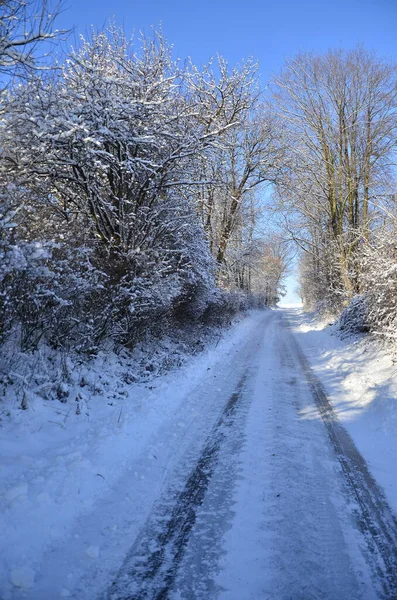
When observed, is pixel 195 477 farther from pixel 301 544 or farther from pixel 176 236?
pixel 176 236

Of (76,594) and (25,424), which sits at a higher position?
(25,424)

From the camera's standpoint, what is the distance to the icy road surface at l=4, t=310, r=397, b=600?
237 cm

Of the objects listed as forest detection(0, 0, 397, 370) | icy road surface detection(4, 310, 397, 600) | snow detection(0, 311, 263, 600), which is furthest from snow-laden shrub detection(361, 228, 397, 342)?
snow detection(0, 311, 263, 600)

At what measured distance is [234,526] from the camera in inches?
117

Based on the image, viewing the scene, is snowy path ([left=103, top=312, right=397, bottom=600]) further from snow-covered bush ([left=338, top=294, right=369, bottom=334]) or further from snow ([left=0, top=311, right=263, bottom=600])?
snow-covered bush ([left=338, top=294, right=369, bottom=334])

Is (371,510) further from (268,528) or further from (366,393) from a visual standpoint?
(366,393)

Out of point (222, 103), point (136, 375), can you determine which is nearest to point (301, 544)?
point (136, 375)

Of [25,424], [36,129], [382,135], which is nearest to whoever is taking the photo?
[25,424]

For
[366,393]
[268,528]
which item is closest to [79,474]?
[268,528]

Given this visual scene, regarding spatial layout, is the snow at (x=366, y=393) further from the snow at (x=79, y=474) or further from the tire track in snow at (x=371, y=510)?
the snow at (x=79, y=474)

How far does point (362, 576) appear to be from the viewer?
98.3 inches

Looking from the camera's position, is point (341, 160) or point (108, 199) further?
point (341, 160)

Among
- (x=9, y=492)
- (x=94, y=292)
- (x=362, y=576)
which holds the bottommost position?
(x=362, y=576)

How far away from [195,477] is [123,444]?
1.08m
